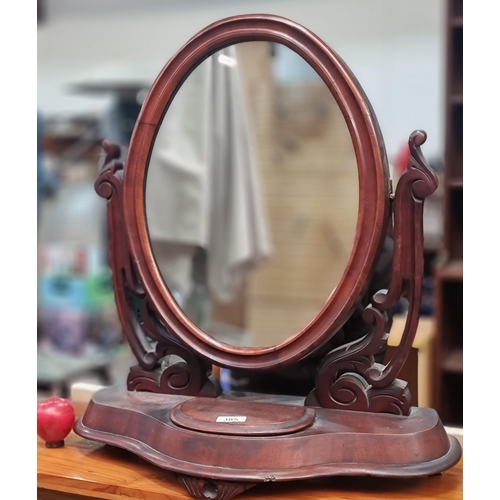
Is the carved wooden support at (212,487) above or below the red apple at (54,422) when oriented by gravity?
below

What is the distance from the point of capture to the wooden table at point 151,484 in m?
0.48

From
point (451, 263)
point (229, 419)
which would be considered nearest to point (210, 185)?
point (229, 419)

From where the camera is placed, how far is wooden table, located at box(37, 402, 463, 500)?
48 cm

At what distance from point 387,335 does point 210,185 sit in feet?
1.41

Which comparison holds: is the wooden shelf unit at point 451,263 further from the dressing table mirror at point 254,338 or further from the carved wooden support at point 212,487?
the carved wooden support at point 212,487

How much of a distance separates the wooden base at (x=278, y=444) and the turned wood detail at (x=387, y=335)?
1cm

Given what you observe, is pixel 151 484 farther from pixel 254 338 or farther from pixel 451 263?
pixel 451 263

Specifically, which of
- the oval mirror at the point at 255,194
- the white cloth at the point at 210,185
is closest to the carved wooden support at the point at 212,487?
the oval mirror at the point at 255,194

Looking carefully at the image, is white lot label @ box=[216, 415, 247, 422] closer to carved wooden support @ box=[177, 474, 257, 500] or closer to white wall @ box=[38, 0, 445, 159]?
carved wooden support @ box=[177, 474, 257, 500]

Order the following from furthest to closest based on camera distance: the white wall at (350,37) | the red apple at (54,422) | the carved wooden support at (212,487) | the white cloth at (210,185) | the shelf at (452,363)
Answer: the white wall at (350,37) → the shelf at (452,363) → the white cloth at (210,185) → the red apple at (54,422) → the carved wooden support at (212,487)

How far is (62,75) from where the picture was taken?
2.23 m

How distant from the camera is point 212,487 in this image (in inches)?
18.7

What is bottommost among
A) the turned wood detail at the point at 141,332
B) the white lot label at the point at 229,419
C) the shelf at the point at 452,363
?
the shelf at the point at 452,363

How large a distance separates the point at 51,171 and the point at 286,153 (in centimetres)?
123
